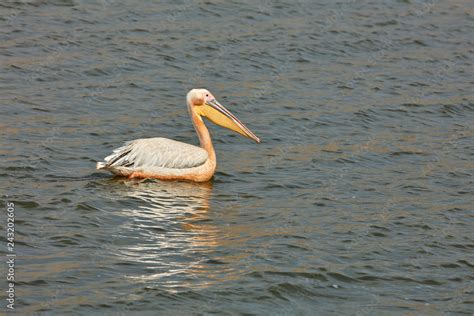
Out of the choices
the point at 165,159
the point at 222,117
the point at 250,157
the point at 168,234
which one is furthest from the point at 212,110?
the point at 168,234

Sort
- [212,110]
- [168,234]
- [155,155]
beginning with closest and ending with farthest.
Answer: [168,234]
[155,155]
[212,110]

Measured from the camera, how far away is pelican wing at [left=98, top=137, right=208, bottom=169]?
9.61 meters

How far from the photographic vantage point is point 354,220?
29.2 feet

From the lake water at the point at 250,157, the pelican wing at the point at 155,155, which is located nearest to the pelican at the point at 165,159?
the pelican wing at the point at 155,155

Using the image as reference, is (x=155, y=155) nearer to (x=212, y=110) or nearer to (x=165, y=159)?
(x=165, y=159)

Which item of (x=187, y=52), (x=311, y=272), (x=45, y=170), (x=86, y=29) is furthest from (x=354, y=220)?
(x=86, y=29)

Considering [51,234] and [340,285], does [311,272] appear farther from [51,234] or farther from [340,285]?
[51,234]

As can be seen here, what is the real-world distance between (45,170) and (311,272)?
3.12m

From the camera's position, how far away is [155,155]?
9781 millimetres

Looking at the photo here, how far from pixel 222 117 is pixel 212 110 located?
Answer: 0.13 meters

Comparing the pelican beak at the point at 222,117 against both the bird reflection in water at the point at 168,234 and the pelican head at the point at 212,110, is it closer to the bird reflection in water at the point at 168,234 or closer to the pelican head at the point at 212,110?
the pelican head at the point at 212,110

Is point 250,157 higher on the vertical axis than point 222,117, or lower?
lower

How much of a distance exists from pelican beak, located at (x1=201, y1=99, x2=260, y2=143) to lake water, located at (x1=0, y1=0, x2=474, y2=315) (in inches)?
10.2

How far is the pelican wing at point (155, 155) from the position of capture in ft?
31.5
